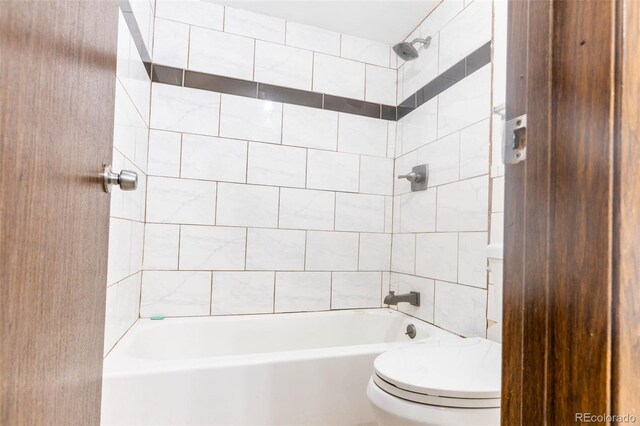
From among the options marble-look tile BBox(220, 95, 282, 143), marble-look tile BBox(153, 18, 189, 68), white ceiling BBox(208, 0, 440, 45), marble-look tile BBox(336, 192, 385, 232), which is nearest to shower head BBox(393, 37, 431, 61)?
white ceiling BBox(208, 0, 440, 45)

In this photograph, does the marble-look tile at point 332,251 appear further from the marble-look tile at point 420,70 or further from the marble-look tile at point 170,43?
the marble-look tile at point 170,43

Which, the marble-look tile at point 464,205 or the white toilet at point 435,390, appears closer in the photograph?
the white toilet at point 435,390

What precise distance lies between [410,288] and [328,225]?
0.61 metres

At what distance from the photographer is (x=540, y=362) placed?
15.3 inches

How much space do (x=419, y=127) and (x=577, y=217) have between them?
5.80 feet

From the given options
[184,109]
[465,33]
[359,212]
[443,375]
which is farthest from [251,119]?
[443,375]

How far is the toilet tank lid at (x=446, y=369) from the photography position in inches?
35.9

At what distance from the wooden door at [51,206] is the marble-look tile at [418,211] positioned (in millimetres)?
1589

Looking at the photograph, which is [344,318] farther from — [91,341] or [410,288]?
[91,341]

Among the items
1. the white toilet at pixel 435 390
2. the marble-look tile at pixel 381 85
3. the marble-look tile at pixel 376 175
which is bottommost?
the white toilet at pixel 435 390

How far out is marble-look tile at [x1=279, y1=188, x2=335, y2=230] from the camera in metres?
2.02

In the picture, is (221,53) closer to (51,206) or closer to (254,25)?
(254,25)

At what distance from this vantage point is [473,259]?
5.06 ft

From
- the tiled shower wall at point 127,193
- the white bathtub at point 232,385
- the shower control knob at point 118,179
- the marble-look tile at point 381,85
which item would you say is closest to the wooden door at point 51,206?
the shower control knob at point 118,179
